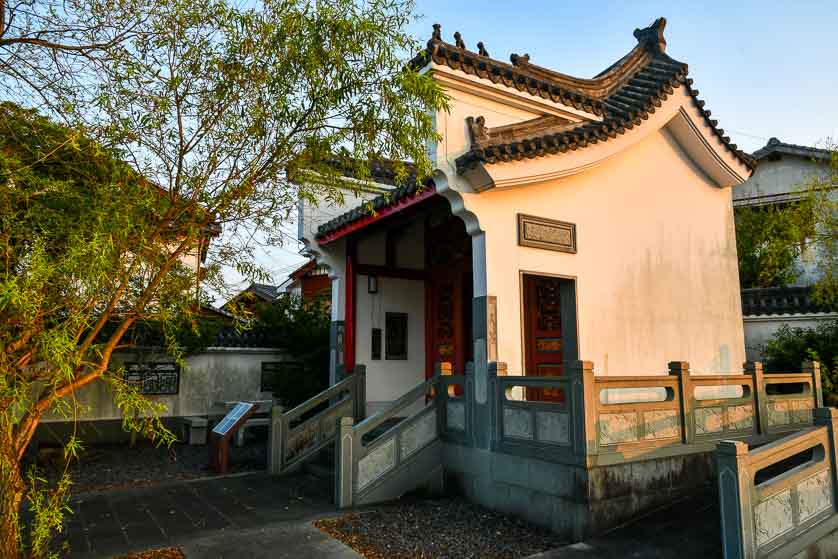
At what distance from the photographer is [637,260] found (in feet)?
23.3

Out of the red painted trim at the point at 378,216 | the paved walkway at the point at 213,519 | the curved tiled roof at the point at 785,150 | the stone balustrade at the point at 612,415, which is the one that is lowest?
the paved walkway at the point at 213,519

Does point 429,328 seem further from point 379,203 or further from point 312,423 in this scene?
point 379,203

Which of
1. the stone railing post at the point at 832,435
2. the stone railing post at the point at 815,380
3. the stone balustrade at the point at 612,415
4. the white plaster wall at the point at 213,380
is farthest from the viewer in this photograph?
the white plaster wall at the point at 213,380

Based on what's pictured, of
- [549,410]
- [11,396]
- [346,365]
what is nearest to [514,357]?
[549,410]

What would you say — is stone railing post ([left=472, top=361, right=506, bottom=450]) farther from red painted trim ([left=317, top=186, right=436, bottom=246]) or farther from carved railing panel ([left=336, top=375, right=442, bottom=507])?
red painted trim ([left=317, top=186, right=436, bottom=246])

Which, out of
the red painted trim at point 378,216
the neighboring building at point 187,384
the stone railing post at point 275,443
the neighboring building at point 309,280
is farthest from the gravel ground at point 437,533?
the neighboring building at point 309,280

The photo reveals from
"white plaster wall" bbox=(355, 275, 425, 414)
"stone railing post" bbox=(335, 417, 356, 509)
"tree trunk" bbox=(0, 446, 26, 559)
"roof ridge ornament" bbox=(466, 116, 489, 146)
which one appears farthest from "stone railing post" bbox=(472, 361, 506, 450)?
"tree trunk" bbox=(0, 446, 26, 559)

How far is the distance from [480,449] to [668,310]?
320 centimetres

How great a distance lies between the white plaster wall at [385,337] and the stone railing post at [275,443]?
1.59 meters

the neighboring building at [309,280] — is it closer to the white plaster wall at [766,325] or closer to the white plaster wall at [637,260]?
the white plaster wall at [766,325]

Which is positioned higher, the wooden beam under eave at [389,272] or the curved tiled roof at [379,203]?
the curved tiled roof at [379,203]

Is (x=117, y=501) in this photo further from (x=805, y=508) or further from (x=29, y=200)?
(x=805, y=508)

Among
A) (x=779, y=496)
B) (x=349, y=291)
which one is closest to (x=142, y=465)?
(x=349, y=291)

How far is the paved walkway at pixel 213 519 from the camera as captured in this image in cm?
467
